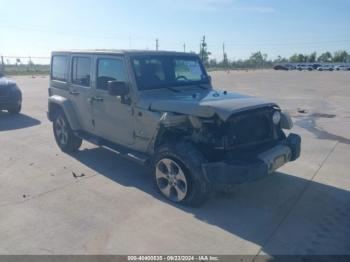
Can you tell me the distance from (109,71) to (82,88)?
0.86 m

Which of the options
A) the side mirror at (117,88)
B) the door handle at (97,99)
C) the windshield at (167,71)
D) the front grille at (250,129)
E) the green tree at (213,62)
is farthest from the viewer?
the green tree at (213,62)

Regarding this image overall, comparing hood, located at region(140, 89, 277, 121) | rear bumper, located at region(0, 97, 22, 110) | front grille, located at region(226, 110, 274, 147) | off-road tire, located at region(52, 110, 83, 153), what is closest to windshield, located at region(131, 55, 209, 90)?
hood, located at region(140, 89, 277, 121)

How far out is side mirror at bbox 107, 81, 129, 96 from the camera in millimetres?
4906

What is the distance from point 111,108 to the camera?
554 centimetres

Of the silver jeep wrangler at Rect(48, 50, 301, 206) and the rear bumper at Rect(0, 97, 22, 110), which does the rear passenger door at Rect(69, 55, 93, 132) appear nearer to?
the silver jeep wrangler at Rect(48, 50, 301, 206)

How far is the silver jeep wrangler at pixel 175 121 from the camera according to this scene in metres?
4.23

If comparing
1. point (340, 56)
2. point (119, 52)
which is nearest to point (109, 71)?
point (119, 52)

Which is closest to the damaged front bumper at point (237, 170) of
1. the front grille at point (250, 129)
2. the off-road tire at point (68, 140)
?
the front grille at point (250, 129)

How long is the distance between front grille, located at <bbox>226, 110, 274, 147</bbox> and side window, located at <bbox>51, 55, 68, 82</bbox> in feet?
12.5

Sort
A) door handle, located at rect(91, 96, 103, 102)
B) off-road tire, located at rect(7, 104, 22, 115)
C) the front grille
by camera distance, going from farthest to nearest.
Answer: off-road tire, located at rect(7, 104, 22, 115) < door handle, located at rect(91, 96, 103, 102) < the front grille

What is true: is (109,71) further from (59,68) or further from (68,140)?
(68,140)

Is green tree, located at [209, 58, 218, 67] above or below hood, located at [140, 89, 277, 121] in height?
above

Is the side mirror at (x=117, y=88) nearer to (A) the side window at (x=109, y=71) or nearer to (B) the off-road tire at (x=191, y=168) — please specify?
(A) the side window at (x=109, y=71)

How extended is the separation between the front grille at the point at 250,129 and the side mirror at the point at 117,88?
1.63m
